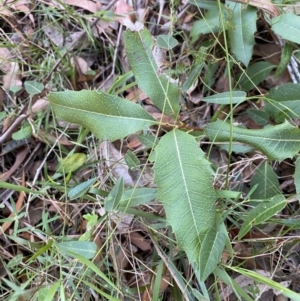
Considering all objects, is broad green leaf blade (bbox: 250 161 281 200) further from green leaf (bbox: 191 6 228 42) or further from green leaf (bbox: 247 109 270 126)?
green leaf (bbox: 191 6 228 42)

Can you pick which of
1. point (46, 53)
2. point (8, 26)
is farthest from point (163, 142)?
point (8, 26)

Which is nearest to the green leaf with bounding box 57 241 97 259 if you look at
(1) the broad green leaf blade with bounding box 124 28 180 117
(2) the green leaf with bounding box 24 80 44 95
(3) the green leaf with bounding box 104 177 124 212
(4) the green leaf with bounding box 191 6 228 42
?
(3) the green leaf with bounding box 104 177 124 212

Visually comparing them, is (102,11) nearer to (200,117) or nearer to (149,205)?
(200,117)

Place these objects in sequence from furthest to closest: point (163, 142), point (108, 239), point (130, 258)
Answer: point (130, 258) → point (108, 239) → point (163, 142)

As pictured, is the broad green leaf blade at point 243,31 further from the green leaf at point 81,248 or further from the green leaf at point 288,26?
the green leaf at point 81,248

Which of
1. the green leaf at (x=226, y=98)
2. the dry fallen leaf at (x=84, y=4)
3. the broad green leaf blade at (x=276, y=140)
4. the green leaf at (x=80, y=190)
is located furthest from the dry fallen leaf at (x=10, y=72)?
the broad green leaf blade at (x=276, y=140)

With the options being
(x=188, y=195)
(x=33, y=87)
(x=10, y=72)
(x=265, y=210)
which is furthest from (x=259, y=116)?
(x=10, y=72)
